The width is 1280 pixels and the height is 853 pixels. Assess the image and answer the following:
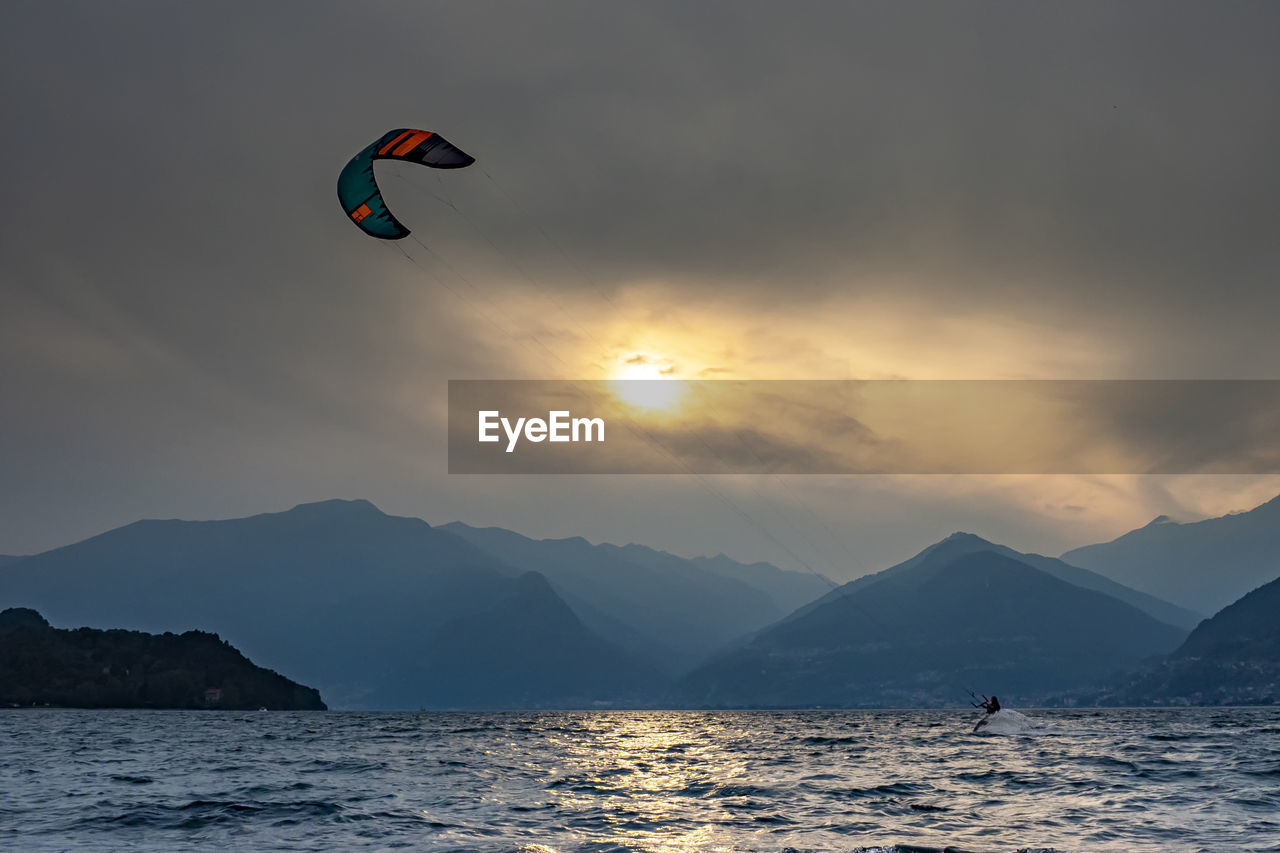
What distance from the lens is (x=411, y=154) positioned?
43531mm

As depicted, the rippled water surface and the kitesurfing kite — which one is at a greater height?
the kitesurfing kite

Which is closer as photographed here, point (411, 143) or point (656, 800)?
point (656, 800)

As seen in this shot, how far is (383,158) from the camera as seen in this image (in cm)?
4400

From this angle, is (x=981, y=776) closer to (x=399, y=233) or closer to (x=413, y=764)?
(x=413, y=764)

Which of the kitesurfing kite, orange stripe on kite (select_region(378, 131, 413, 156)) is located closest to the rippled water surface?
the kitesurfing kite

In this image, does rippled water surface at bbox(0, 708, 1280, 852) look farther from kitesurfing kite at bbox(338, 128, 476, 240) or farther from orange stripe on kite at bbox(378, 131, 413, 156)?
orange stripe on kite at bbox(378, 131, 413, 156)

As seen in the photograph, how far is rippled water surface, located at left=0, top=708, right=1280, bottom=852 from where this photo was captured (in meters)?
24.9

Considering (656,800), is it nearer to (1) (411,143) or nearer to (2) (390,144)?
(1) (411,143)

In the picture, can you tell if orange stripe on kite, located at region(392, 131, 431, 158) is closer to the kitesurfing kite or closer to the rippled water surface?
the kitesurfing kite

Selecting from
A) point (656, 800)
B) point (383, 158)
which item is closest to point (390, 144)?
point (383, 158)

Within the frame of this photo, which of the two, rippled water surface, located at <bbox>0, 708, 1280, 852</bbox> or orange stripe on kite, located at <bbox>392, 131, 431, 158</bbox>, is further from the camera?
orange stripe on kite, located at <bbox>392, 131, 431, 158</bbox>

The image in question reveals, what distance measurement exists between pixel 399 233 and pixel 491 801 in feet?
89.9

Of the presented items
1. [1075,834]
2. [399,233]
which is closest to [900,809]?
[1075,834]

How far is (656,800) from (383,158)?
104 feet
